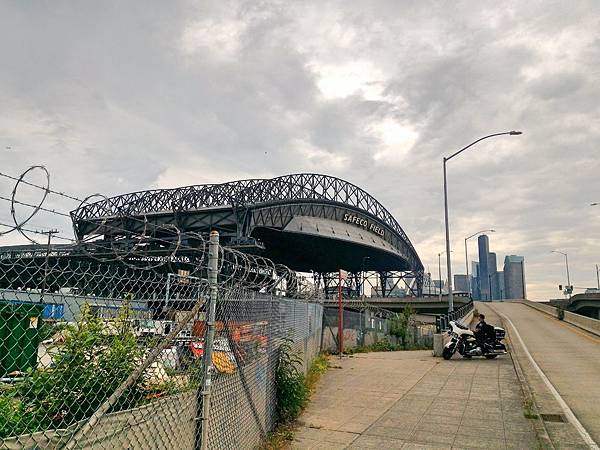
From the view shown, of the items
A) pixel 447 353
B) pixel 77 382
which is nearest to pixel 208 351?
pixel 77 382

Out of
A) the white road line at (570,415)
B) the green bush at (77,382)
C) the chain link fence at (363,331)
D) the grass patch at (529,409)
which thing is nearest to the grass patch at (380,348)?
the chain link fence at (363,331)

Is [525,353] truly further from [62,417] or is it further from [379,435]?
[62,417]

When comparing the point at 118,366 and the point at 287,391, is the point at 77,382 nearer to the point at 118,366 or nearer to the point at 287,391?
the point at 118,366

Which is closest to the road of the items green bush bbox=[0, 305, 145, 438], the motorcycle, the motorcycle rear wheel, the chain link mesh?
the motorcycle

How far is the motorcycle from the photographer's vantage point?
17.5 m

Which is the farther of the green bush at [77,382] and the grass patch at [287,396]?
the grass patch at [287,396]

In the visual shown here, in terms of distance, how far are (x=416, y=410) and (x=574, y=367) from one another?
9.27 metres

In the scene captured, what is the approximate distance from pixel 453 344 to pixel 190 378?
15.0m

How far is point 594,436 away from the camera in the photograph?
7.58 metres

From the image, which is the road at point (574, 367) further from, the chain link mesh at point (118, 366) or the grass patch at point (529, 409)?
the chain link mesh at point (118, 366)

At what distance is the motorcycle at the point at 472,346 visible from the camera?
17.5 metres

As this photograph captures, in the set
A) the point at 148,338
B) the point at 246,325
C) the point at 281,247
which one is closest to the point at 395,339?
the point at 246,325

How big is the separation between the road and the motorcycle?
1.44 metres

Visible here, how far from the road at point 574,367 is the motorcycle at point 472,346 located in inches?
56.8
